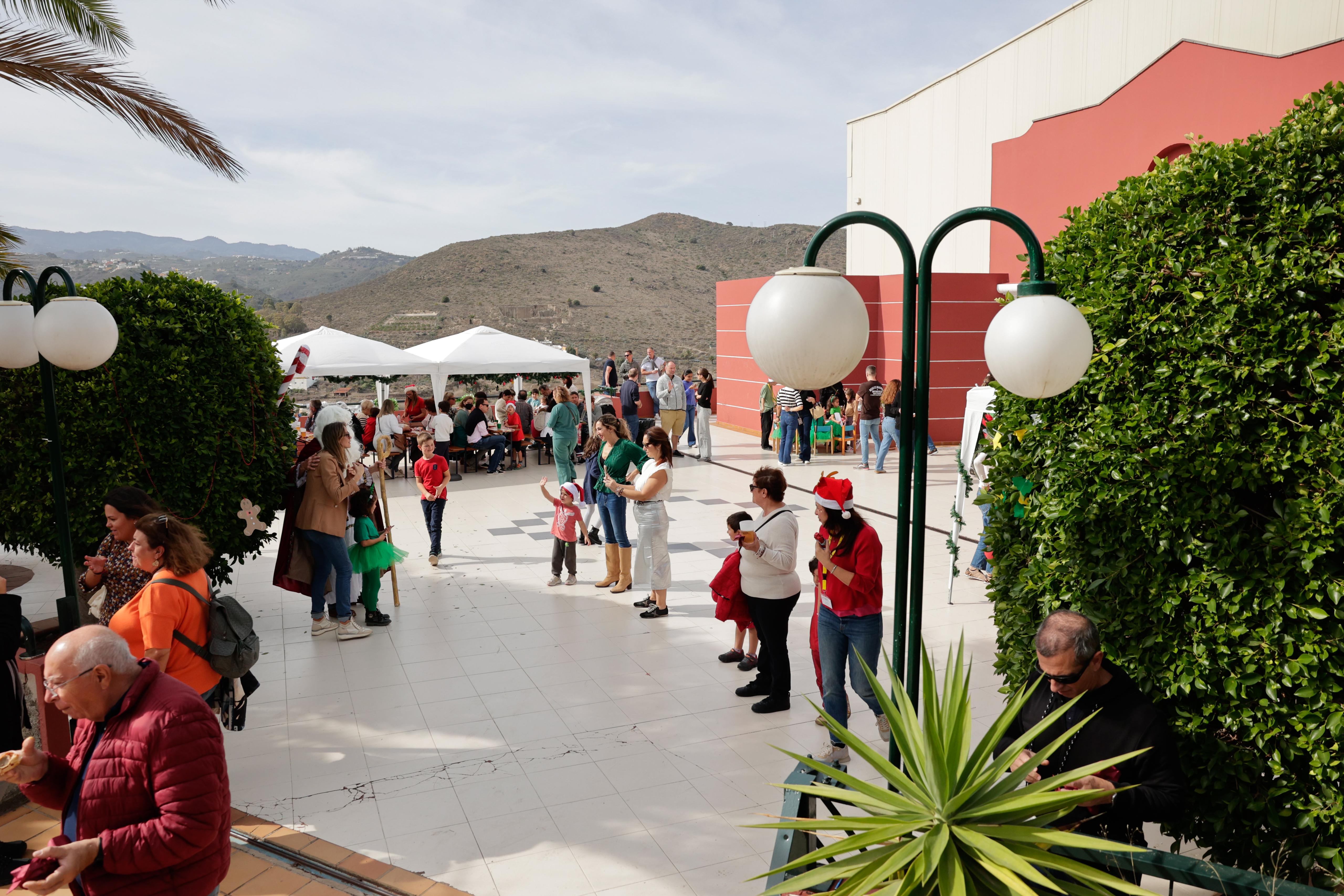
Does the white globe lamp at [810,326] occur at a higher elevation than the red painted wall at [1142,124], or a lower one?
lower

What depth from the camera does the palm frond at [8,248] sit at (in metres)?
7.98

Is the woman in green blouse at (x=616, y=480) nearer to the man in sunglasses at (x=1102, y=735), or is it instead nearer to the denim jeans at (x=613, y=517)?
the denim jeans at (x=613, y=517)

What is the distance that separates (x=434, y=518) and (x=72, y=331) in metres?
5.24

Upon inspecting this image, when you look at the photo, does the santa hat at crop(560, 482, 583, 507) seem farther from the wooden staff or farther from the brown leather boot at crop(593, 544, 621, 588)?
the wooden staff

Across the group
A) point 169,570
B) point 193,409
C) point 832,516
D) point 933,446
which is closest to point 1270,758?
point 832,516

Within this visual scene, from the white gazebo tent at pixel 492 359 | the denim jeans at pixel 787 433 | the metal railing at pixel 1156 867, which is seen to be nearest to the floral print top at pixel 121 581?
the metal railing at pixel 1156 867

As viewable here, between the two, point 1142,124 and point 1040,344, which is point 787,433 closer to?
point 1142,124

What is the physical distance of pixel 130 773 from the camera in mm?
2666

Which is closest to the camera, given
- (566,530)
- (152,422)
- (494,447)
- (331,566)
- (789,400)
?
(152,422)

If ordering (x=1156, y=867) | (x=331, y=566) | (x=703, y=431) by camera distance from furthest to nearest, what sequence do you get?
(x=703, y=431) → (x=331, y=566) → (x=1156, y=867)

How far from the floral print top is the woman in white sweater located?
3.52 metres

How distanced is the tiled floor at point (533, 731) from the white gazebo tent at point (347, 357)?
514 centimetres

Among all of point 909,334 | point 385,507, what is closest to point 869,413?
point 385,507

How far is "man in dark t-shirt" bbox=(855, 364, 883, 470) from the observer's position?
15.1 metres
